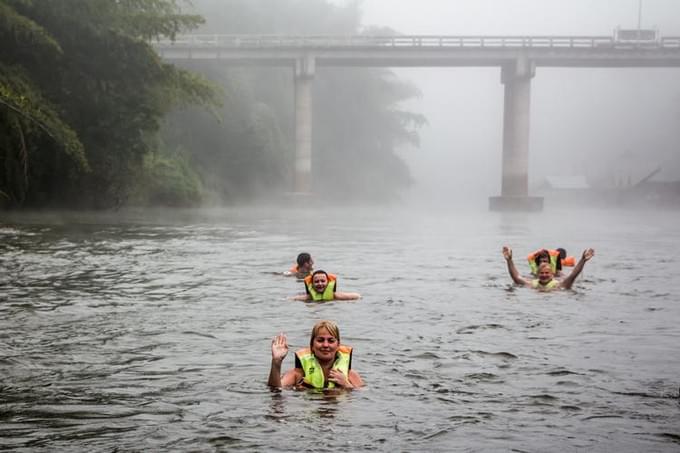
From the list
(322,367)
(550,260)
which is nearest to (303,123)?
(550,260)

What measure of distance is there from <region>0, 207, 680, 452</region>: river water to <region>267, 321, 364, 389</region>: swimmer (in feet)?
0.62

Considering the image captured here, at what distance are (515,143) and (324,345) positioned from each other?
6672 centimetres

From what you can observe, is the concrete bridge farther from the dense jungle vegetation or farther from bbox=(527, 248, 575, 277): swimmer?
A: bbox=(527, 248, 575, 277): swimmer

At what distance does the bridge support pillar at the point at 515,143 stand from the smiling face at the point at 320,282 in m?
58.1

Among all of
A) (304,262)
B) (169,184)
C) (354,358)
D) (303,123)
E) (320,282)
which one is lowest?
(354,358)

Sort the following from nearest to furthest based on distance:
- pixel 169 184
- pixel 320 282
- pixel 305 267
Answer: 1. pixel 320 282
2. pixel 305 267
3. pixel 169 184

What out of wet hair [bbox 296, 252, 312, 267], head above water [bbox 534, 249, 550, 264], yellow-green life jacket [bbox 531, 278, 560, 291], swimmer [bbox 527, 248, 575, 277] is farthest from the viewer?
wet hair [bbox 296, 252, 312, 267]

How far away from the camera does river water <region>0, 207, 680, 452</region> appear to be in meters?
7.23

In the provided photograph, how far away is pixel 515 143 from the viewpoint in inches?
2889

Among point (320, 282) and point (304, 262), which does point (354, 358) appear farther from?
point (304, 262)

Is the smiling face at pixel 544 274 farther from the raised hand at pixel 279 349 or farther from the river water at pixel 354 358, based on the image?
the raised hand at pixel 279 349

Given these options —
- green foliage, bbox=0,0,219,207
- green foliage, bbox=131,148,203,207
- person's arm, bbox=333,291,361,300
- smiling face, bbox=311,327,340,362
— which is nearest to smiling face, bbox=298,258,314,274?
person's arm, bbox=333,291,361,300

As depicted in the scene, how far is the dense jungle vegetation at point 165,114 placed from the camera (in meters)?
34.8

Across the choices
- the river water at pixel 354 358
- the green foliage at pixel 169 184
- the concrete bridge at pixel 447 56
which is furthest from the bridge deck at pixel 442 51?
the river water at pixel 354 358
